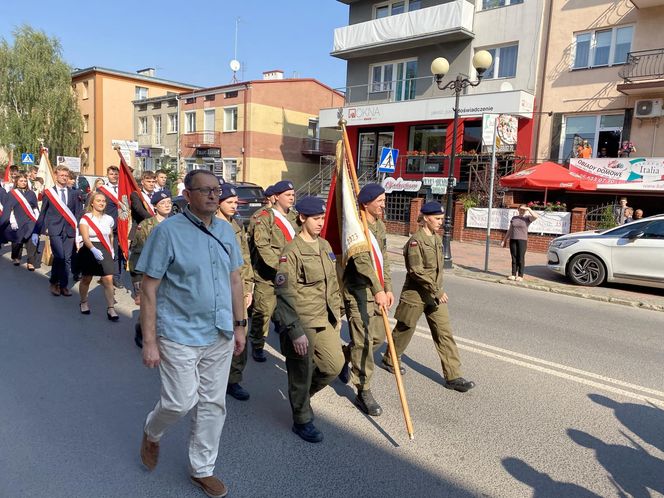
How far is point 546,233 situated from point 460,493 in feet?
48.4

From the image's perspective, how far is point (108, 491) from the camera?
313 centimetres

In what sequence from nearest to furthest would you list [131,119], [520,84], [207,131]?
[520,84], [207,131], [131,119]

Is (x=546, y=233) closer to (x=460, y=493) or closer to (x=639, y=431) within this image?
(x=639, y=431)

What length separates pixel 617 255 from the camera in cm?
1038

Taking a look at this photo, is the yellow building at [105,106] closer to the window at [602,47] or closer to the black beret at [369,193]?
the window at [602,47]

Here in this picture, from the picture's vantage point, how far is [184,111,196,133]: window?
3744 centimetres

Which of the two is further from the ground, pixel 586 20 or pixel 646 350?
pixel 586 20

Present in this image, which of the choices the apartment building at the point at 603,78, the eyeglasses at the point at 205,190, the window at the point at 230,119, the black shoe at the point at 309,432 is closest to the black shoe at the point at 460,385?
the black shoe at the point at 309,432

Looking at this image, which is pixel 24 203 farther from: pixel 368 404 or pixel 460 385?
pixel 460 385

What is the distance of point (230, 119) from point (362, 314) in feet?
107

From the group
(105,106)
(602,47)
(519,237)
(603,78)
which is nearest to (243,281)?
(519,237)

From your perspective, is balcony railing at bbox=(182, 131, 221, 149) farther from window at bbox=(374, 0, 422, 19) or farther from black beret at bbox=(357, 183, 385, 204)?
black beret at bbox=(357, 183, 385, 204)

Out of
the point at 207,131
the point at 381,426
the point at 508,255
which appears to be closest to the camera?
the point at 381,426

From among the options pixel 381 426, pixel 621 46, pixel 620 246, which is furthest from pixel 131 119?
pixel 381 426
